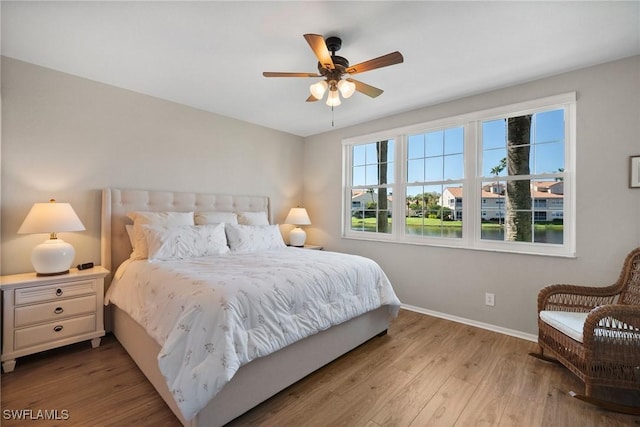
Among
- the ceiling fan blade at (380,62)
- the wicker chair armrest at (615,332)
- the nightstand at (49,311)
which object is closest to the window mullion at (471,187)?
the wicker chair armrest at (615,332)

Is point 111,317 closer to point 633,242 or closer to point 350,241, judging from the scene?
point 350,241

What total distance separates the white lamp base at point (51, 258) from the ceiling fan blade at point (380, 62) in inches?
110

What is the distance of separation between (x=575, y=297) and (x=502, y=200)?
1.11 m

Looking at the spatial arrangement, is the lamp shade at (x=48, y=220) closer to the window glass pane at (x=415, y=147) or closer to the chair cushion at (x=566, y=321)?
the window glass pane at (x=415, y=147)

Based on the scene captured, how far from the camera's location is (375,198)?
4.16m

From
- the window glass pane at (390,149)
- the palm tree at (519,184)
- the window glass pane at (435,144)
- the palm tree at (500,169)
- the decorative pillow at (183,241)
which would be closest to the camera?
the decorative pillow at (183,241)

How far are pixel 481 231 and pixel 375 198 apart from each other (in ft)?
4.85

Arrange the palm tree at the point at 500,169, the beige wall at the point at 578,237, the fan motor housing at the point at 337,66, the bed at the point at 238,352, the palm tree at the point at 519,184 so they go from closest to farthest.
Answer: the bed at the point at 238,352 → the fan motor housing at the point at 337,66 → the beige wall at the point at 578,237 → the palm tree at the point at 519,184 → the palm tree at the point at 500,169

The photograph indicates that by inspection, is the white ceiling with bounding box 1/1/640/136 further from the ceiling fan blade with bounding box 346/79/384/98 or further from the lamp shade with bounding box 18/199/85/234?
the lamp shade with bounding box 18/199/85/234

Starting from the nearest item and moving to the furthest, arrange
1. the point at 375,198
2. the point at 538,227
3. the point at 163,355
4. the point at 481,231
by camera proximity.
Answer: the point at 163,355
the point at 538,227
the point at 481,231
the point at 375,198

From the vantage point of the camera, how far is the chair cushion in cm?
195

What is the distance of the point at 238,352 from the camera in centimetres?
154

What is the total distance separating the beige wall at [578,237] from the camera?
2.34 metres

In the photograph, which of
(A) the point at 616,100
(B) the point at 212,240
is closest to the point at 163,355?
→ (B) the point at 212,240
